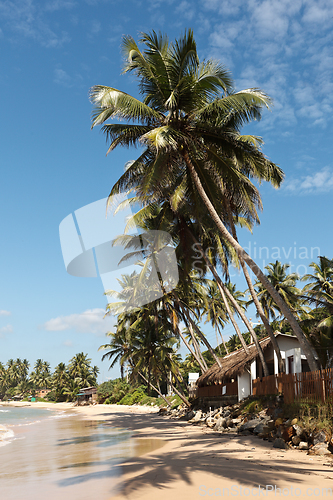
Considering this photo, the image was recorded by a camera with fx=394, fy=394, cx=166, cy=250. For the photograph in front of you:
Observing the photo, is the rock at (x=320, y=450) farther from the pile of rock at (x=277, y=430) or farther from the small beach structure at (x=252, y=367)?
the small beach structure at (x=252, y=367)

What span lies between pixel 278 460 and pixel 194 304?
2055 centimetres

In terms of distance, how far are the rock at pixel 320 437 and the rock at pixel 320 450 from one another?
0.10 m

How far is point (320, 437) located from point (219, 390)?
43.4 feet

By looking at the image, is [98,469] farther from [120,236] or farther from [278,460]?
[120,236]

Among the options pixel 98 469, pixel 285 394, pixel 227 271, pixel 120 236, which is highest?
pixel 120 236

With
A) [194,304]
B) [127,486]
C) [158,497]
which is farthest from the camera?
[194,304]

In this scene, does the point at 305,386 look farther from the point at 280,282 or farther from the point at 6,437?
the point at 280,282

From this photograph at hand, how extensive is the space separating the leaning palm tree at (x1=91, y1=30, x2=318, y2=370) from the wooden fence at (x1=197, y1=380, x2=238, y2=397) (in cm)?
847

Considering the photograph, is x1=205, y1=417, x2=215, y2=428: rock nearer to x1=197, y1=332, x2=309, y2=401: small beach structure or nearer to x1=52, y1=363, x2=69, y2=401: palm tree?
x1=197, y1=332, x2=309, y2=401: small beach structure

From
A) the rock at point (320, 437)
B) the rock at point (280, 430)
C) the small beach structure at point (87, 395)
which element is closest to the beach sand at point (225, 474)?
the rock at point (320, 437)

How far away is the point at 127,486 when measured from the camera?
6.00 metres

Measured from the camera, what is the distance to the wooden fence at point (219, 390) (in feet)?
62.7

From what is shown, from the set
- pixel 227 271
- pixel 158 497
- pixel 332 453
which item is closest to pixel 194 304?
pixel 227 271

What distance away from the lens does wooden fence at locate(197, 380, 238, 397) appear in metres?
19.1
